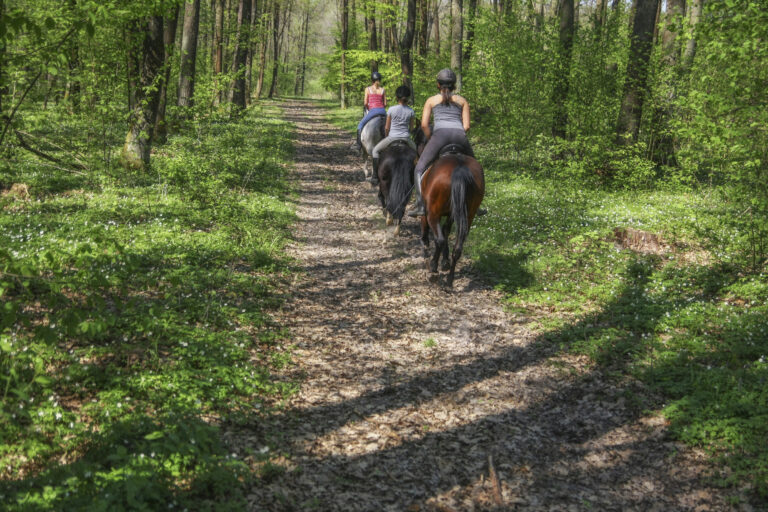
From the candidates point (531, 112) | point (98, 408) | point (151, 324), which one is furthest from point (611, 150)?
point (98, 408)

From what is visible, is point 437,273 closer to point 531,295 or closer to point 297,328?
point 531,295

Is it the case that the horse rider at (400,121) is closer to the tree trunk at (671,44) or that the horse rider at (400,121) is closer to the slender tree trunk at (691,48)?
the tree trunk at (671,44)

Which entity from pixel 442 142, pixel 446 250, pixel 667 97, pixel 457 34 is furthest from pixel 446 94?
pixel 457 34

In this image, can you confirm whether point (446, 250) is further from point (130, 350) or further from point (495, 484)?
point (130, 350)

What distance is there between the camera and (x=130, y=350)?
5.25 meters

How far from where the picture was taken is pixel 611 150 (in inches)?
583

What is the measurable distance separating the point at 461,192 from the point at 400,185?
10.6 ft

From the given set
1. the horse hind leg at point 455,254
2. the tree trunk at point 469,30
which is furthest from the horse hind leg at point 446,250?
the tree trunk at point 469,30

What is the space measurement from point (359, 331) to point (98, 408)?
3.53m

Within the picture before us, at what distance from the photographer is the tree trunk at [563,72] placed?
51.2 ft

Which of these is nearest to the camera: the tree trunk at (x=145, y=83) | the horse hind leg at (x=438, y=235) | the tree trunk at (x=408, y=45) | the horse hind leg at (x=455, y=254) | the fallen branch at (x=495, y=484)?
the fallen branch at (x=495, y=484)

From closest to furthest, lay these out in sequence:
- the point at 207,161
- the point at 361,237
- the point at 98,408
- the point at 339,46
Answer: the point at 98,408 < the point at 361,237 < the point at 207,161 < the point at 339,46

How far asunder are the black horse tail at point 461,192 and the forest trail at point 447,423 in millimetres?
1341

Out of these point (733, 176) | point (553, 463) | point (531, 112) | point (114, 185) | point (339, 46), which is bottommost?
point (553, 463)
